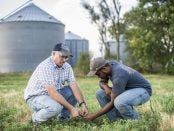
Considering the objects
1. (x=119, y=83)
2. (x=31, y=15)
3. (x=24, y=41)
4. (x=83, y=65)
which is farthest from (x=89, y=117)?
(x=31, y=15)

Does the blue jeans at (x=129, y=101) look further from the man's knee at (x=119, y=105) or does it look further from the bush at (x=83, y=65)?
the bush at (x=83, y=65)

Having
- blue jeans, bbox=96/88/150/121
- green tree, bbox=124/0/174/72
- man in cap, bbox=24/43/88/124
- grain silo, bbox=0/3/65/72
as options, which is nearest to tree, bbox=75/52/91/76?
grain silo, bbox=0/3/65/72

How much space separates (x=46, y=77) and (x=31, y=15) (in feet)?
120

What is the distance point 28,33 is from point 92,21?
8312 millimetres

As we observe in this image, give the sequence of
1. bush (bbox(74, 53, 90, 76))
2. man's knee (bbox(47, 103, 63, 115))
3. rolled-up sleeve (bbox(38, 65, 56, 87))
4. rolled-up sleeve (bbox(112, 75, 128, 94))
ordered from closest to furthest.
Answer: rolled-up sleeve (bbox(112, 75, 128, 94)) < man's knee (bbox(47, 103, 63, 115)) < rolled-up sleeve (bbox(38, 65, 56, 87)) < bush (bbox(74, 53, 90, 76))

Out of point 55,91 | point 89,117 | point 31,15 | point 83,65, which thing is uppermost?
point 31,15

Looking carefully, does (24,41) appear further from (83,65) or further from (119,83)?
(119,83)

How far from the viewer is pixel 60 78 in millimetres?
7277

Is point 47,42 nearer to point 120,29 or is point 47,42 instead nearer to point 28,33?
point 28,33

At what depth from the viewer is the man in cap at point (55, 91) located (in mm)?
6848

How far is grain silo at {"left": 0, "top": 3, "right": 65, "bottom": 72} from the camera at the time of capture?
1553 inches

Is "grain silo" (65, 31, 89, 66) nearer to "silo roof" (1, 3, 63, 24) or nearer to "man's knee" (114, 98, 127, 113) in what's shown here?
"silo roof" (1, 3, 63, 24)

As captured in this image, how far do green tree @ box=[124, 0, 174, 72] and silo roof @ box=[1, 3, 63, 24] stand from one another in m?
7.67

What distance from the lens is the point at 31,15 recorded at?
42906mm
